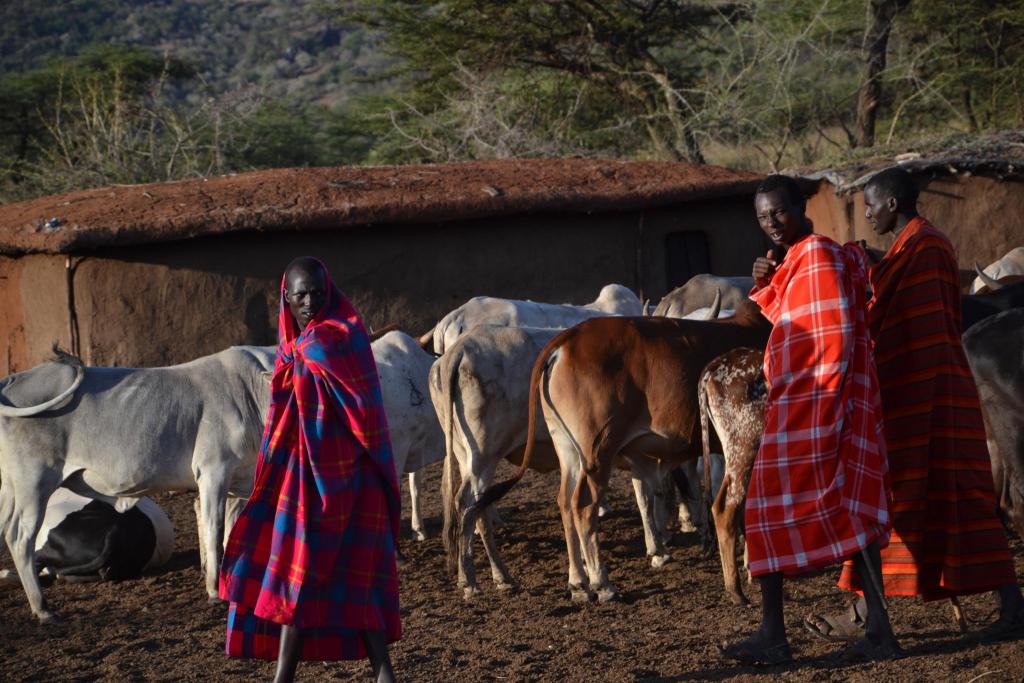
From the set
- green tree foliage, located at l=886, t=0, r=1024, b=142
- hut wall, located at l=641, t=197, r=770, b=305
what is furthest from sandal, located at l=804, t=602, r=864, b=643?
green tree foliage, located at l=886, t=0, r=1024, b=142

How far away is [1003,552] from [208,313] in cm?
839

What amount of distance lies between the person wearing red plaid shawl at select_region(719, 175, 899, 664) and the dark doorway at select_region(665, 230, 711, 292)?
28.7 ft

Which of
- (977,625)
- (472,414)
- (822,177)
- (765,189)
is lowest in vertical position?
(977,625)

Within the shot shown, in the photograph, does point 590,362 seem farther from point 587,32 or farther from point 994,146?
point 587,32

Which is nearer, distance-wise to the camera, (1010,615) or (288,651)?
(288,651)

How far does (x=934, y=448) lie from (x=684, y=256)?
8.74 meters

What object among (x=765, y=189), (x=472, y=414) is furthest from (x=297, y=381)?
(x=472, y=414)

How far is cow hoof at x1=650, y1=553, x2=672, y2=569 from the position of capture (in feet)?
23.9

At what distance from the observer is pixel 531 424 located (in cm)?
653

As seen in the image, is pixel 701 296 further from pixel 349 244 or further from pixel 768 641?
pixel 768 641

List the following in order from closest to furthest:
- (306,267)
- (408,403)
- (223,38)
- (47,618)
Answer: (306,267) < (47,618) < (408,403) < (223,38)

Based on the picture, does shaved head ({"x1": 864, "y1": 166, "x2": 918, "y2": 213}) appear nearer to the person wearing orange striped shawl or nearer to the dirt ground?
the person wearing orange striped shawl

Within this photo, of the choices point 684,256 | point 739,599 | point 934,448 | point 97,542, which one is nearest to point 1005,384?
point 934,448

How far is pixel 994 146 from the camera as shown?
1440cm
